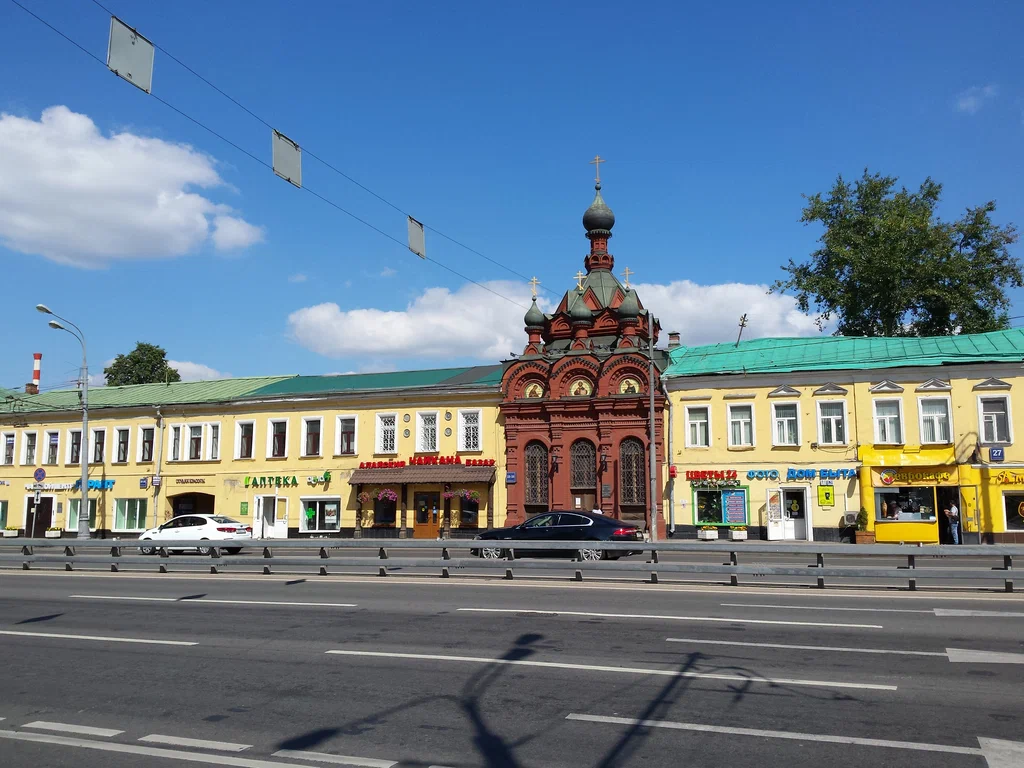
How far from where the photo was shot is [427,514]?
37781mm

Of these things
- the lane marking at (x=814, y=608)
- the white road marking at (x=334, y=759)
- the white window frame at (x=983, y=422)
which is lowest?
the white road marking at (x=334, y=759)

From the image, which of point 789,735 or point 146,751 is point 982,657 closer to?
point 789,735

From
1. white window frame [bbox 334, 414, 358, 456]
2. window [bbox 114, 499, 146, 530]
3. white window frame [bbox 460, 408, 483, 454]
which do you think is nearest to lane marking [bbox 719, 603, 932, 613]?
white window frame [bbox 460, 408, 483, 454]

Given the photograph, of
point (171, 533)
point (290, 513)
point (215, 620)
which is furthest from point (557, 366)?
point (215, 620)

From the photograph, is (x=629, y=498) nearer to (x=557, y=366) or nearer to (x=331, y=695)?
(x=557, y=366)

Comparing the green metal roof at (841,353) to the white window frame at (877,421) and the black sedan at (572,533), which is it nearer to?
the white window frame at (877,421)

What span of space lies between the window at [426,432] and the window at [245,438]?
8837 mm

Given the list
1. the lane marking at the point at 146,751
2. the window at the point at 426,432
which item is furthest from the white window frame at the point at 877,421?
the lane marking at the point at 146,751

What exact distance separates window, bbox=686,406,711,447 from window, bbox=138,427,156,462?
90.3ft

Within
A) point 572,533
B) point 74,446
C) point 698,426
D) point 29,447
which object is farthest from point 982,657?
point 29,447

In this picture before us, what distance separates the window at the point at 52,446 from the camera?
147 ft

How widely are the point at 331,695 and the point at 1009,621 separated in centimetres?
979

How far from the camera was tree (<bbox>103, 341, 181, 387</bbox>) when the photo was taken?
66.6 metres

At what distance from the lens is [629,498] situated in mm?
35000
